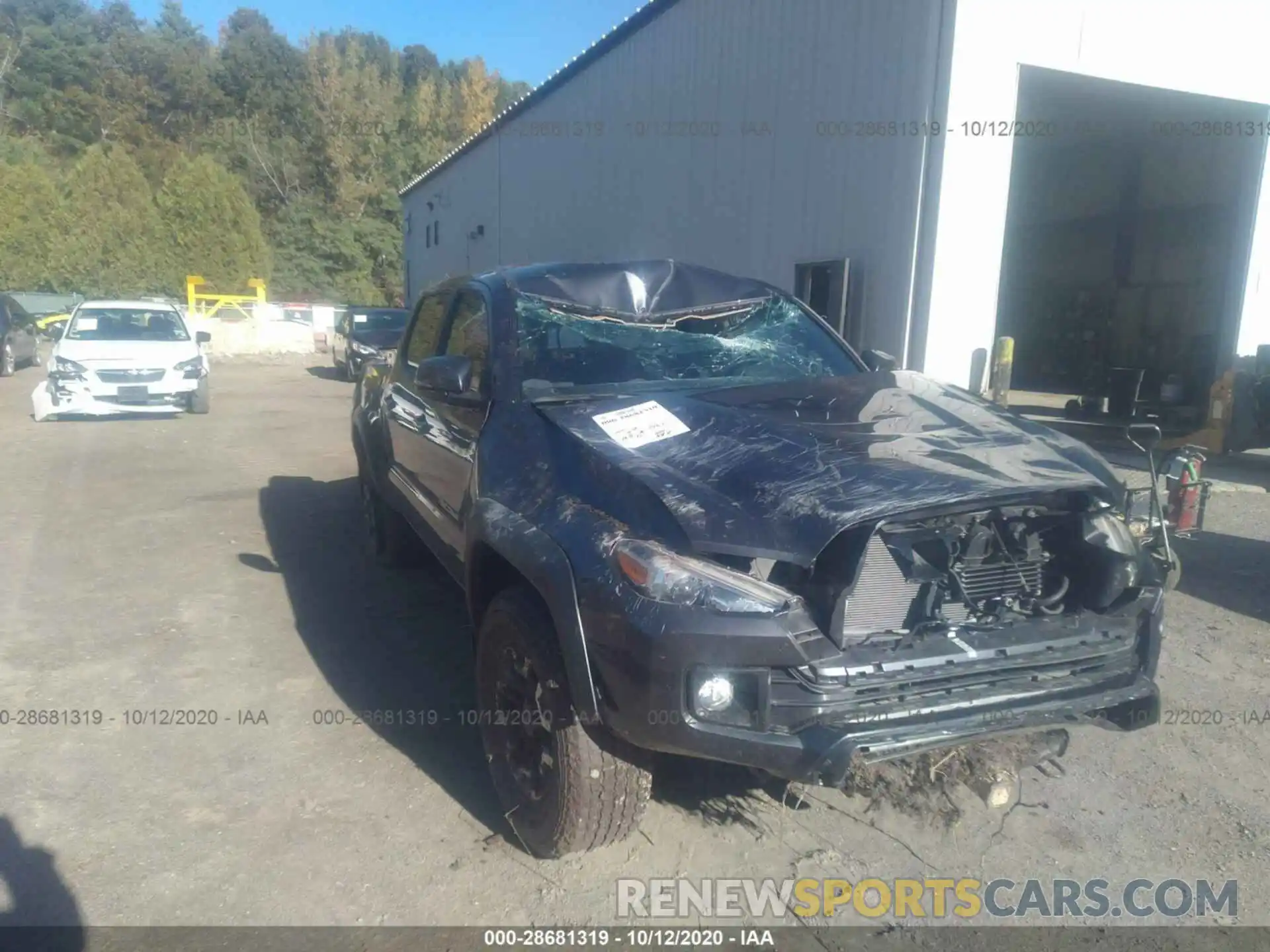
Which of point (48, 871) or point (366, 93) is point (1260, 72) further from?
point (366, 93)

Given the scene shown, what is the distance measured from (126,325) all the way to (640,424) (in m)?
12.4

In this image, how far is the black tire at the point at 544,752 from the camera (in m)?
2.69

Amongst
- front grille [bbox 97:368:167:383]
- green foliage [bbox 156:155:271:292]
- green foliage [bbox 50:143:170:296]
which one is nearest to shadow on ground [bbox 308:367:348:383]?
front grille [bbox 97:368:167:383]

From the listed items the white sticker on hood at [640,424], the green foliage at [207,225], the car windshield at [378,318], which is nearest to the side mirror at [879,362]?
the white sticker on hood at [640,424]

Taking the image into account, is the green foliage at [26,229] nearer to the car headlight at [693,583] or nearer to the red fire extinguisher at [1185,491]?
the red fire extinguisher at [1185,491]

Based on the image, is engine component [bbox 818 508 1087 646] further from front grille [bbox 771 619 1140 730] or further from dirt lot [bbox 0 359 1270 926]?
dirt lot [bbox 0 359 1270 926]

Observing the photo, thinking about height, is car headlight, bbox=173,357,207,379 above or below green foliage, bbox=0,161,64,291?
below

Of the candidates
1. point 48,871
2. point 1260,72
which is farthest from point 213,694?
point 1260,72

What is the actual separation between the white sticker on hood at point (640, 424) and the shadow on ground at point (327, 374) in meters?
18.1

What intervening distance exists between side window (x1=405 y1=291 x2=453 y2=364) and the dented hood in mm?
1674

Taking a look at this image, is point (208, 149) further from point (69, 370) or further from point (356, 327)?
point (69, 370)

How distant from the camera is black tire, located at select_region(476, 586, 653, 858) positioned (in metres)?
2.69

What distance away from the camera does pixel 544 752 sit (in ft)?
9.35

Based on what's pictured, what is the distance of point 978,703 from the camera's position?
258 cm
